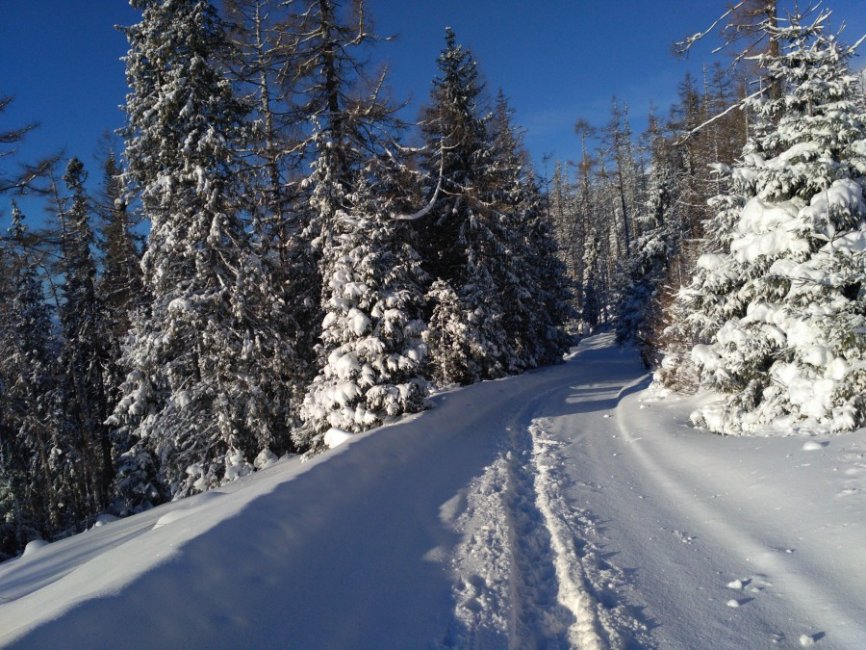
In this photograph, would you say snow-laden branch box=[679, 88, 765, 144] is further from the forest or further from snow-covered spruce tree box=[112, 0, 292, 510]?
snow-covered spruce tree box=[112, 0, 292, 510]

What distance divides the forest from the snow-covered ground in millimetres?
Answer: 2672

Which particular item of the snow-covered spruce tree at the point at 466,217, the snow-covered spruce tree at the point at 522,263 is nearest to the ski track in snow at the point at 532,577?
the snow-covered spruce tree at the point at 466,217

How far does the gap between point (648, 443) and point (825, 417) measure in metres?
2.65

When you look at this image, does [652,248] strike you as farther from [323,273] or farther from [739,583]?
[739,583]

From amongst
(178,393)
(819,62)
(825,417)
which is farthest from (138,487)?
(819,62)

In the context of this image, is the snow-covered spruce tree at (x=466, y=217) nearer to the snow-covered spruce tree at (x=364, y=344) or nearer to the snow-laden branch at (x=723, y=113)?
the snow-covered spruce tree at (x=364, y=344)

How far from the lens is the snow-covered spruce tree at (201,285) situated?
1305 cm

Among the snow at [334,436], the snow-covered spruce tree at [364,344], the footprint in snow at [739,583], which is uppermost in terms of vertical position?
the snow-covered spruce tree at [364,344]

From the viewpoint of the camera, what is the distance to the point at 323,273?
13.7 m

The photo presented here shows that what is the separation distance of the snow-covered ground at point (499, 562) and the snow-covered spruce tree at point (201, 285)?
5.39 meters

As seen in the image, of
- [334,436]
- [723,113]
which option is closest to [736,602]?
[334,436]

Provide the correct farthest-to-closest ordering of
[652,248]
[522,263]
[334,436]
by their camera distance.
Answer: [652,248]
[522,263]
[334,436]

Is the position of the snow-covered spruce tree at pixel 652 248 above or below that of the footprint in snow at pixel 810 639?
above

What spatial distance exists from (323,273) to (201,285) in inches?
133
